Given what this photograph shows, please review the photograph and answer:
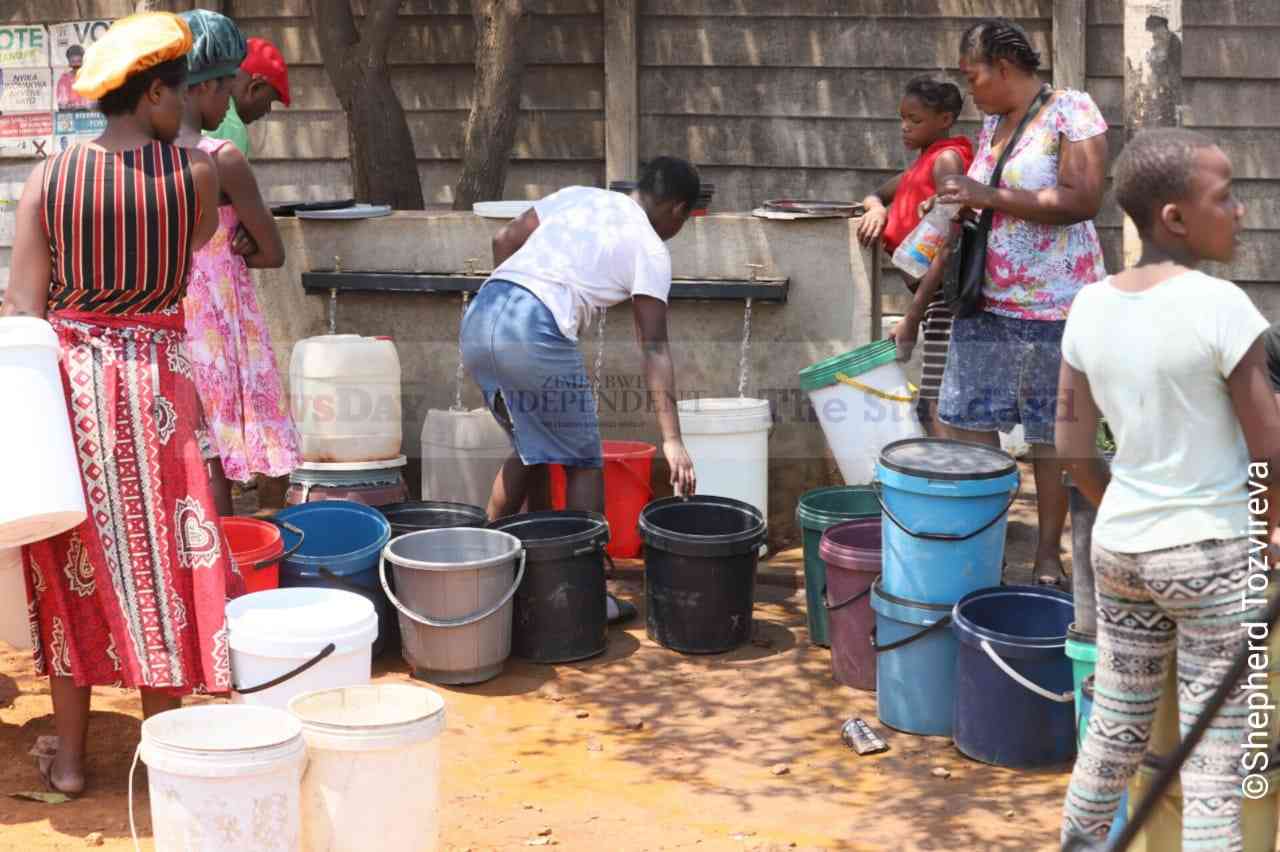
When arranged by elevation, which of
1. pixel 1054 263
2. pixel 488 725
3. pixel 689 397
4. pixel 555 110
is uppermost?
pixel 555 110

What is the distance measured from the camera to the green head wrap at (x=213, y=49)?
545cm

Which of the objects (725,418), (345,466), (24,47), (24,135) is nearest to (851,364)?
(725,418)

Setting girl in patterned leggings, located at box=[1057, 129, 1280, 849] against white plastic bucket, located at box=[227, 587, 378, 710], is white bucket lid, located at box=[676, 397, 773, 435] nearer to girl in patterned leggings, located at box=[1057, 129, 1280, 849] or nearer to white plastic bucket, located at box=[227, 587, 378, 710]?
white plastic bucket, located at box=[227, 587, 378, 710]

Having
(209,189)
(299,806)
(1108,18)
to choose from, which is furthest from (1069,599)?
→ (1108,18)

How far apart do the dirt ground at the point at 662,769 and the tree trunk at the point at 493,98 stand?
9.45 feet

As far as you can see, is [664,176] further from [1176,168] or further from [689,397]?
[1176,168]

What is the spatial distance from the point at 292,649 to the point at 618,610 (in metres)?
2.19

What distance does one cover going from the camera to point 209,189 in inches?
171

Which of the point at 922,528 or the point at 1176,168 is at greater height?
the point at 1176,168

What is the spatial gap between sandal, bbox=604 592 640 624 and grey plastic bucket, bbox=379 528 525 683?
625mm

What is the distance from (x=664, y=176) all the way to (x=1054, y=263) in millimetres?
1482

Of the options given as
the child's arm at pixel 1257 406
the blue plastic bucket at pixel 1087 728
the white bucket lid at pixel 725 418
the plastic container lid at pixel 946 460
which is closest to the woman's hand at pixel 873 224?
the white bucket lid at pixel 725 418

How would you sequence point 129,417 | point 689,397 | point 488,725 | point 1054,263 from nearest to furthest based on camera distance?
point 129,417 → point 488,725 → point 1054,263 → point 689,397

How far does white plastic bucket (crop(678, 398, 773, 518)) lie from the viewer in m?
6.89
